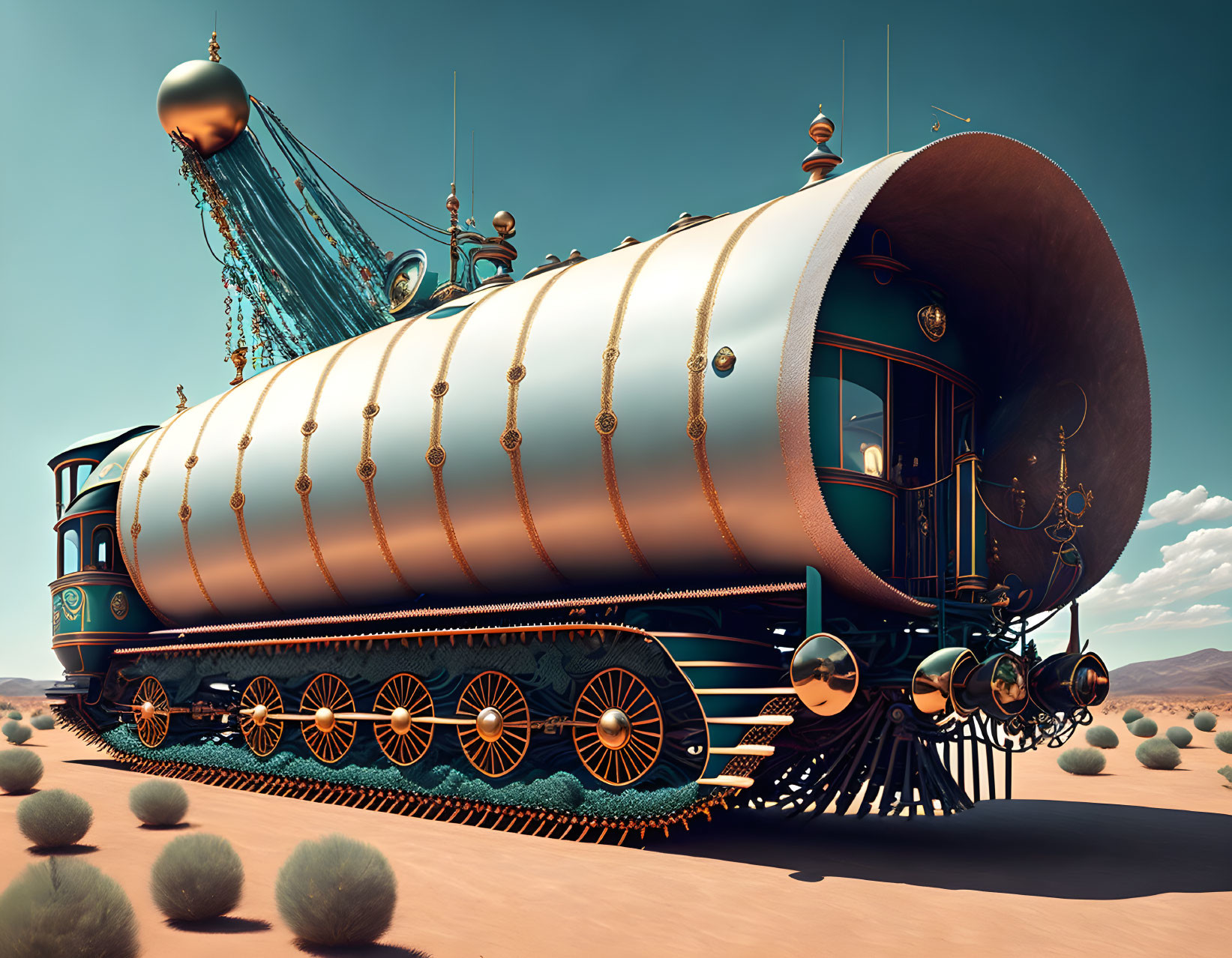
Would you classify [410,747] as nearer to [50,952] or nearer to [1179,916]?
[50,952]

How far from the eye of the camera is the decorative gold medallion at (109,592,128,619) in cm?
1628

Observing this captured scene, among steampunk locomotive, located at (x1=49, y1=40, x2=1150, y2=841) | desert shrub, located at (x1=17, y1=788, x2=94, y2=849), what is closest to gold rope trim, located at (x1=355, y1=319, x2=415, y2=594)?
steampunk locomotive, located at (x1=49, y1=40, x2=1150, y2=841)

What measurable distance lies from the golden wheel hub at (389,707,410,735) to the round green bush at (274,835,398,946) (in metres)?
5.24

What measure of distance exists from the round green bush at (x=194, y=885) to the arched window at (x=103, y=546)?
12052 mm

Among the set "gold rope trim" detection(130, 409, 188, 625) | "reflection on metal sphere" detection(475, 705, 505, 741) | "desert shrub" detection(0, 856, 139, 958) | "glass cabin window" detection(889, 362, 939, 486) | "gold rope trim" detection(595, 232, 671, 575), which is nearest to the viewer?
"desert shrub" detection(0, 856, 139, 958)

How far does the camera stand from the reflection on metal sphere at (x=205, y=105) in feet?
→ 62.7

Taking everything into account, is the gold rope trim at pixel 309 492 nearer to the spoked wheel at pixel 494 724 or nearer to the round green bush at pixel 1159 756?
the spoked wheel at pixel 494 724

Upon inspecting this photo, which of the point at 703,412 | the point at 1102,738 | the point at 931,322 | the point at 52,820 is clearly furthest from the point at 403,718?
the point at 1102,738

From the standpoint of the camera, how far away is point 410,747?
1120 centimetres

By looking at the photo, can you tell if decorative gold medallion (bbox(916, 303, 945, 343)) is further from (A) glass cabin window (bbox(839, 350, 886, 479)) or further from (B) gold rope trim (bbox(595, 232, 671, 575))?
(B) gold rope trim (bbox(595, 232, 671, 575))

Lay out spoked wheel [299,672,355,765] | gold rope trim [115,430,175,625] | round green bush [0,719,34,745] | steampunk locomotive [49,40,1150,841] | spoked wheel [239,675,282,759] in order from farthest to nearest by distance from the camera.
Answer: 1. round green bush [0,719,34,745]
2. gold rope trim [115,430,175,625]
3. spoked wheel [239,675,282,759]
4. spoked wheel [299,672,355,765]
5. steampunk locomotive [49,40,1150,841]

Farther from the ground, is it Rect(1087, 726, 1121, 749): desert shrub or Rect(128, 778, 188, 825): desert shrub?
Rect(128, 778, 188, 825): desert shrub

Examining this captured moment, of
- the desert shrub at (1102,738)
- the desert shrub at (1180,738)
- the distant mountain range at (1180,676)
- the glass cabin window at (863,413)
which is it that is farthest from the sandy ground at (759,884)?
the distant mountain range at (1180,676)

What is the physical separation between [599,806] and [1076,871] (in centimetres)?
392
